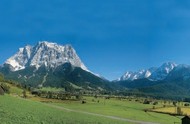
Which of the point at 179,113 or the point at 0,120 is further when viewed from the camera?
the point at 179,113

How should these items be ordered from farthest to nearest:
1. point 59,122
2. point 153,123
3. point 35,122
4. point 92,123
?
point 153,123, point 92,123, point 59,122, point 35,122

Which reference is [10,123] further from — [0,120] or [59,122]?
[59,122]

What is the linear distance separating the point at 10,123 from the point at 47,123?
10.7m

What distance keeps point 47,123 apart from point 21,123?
7.72 m

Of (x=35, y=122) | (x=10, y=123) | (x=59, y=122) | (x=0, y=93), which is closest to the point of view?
(x=10, y=123)

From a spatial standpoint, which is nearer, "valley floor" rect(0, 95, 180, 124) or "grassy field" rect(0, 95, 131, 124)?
"grassy field" rect(0, 95, 131, 124)

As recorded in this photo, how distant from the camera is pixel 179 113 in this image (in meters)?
174

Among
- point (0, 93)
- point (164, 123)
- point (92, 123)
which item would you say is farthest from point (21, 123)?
point (164, 123)

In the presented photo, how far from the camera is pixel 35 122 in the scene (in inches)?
2251

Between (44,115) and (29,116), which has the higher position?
(44,115)

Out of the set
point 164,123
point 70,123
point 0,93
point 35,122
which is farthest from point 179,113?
point 35,122

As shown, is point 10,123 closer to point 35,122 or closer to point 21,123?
point 21,123

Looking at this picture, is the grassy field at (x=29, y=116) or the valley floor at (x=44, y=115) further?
→ the valley floor at (x=44, y=115)

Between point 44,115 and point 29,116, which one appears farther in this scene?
point 44,115
